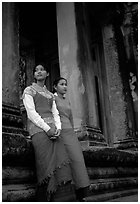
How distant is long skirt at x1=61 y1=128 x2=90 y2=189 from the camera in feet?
8.70

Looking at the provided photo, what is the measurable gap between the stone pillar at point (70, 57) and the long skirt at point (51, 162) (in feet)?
6.19

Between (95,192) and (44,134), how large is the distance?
1619mm

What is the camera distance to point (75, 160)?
271 cm

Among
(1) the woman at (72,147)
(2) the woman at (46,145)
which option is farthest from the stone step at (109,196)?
(2) the woman at (46,145)

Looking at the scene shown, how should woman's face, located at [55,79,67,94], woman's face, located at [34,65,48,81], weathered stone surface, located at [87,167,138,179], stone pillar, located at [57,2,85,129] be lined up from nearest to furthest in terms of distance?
woman's face, located at [34,65,48,81]
woman's face, located at [55,79,67,94]
weathered stone surface, located at [87,167,138,179]
stone pillar, located at [57,2,85,129]

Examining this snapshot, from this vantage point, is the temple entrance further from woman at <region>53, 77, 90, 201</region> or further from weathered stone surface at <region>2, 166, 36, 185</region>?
weathered stone surface at <region>2, 166, 36, 185</region>

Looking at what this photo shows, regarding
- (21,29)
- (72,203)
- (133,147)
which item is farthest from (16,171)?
(21,29)

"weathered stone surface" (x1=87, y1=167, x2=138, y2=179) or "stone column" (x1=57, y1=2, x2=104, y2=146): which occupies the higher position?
"stone column" (x1=57, y1=2, x2=104, y2=146)

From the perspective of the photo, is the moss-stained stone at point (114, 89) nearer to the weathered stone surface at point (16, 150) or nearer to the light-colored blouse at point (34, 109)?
the light-colored blouse at point (34, 109)

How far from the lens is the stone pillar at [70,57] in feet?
14.9

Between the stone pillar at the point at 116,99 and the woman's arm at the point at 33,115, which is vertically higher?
the stone pillar at the point at 116,99

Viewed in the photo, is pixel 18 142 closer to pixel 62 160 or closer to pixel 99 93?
pixel 62 160

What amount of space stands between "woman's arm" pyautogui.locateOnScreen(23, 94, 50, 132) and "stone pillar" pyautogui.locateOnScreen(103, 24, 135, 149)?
13.6ft

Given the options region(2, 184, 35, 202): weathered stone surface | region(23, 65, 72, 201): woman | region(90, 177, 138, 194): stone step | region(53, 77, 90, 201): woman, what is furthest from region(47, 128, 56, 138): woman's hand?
region(90, 177, 138, 194): stone step
